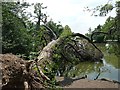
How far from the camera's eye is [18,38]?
10031 millimetres

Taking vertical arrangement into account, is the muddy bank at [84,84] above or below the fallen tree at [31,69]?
below

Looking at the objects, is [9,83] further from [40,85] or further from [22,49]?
[22,49]

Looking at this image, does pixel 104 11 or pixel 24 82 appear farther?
pixel 104 11

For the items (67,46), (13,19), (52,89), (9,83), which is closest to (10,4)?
(13,19)

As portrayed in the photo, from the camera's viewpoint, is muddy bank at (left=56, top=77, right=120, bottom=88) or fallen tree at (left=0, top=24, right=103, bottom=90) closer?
fallen tree at (left=0, top=24, right=103, bottom=90)

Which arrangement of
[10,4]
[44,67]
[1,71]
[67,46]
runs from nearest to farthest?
[1,71] < [44,67] < [10,4] < [67,46]

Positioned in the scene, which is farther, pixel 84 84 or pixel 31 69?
pixel 84 84

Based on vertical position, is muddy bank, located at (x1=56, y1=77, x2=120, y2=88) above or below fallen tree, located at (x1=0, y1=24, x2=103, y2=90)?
below

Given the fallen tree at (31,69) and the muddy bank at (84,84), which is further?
the muddy bank at (84,84)

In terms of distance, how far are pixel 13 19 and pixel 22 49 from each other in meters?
1.23

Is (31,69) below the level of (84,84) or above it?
above

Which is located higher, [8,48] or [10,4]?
[10,4]

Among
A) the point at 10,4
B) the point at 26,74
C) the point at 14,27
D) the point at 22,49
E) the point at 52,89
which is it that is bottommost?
the point at 52,89

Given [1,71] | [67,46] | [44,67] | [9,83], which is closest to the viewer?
[1,71]
